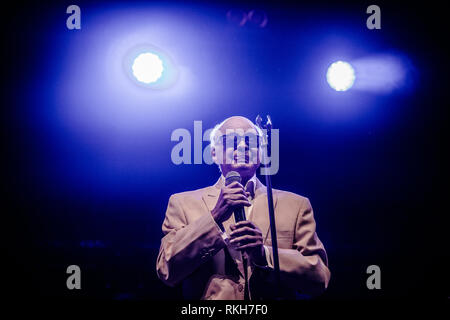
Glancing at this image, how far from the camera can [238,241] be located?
172 centimetres

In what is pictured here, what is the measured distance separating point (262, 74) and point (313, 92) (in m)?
0.50

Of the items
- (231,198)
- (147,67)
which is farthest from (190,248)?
(147,67)

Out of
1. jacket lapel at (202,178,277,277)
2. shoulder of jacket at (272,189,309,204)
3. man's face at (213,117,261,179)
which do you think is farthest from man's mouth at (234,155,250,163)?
shoulder of jacket at (272,189,309,204)

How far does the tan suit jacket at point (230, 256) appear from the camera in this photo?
1886 mm

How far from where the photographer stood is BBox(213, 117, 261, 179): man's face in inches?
87.5

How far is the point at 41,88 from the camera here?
3.13m

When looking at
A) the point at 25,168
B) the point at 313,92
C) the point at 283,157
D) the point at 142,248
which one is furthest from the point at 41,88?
the point at 313,92

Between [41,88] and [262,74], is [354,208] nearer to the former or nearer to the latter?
[262,74]

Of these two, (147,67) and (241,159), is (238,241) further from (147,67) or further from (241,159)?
(147,67)

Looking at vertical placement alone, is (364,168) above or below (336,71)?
below

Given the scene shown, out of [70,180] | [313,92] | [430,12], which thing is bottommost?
[70,180]

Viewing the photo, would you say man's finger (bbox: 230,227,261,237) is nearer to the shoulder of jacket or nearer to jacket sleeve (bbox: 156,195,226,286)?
jacket sleeve (bbox: 156,195,226,286)

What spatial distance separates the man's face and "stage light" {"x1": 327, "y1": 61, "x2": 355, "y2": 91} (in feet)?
4.21

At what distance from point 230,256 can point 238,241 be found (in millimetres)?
322
